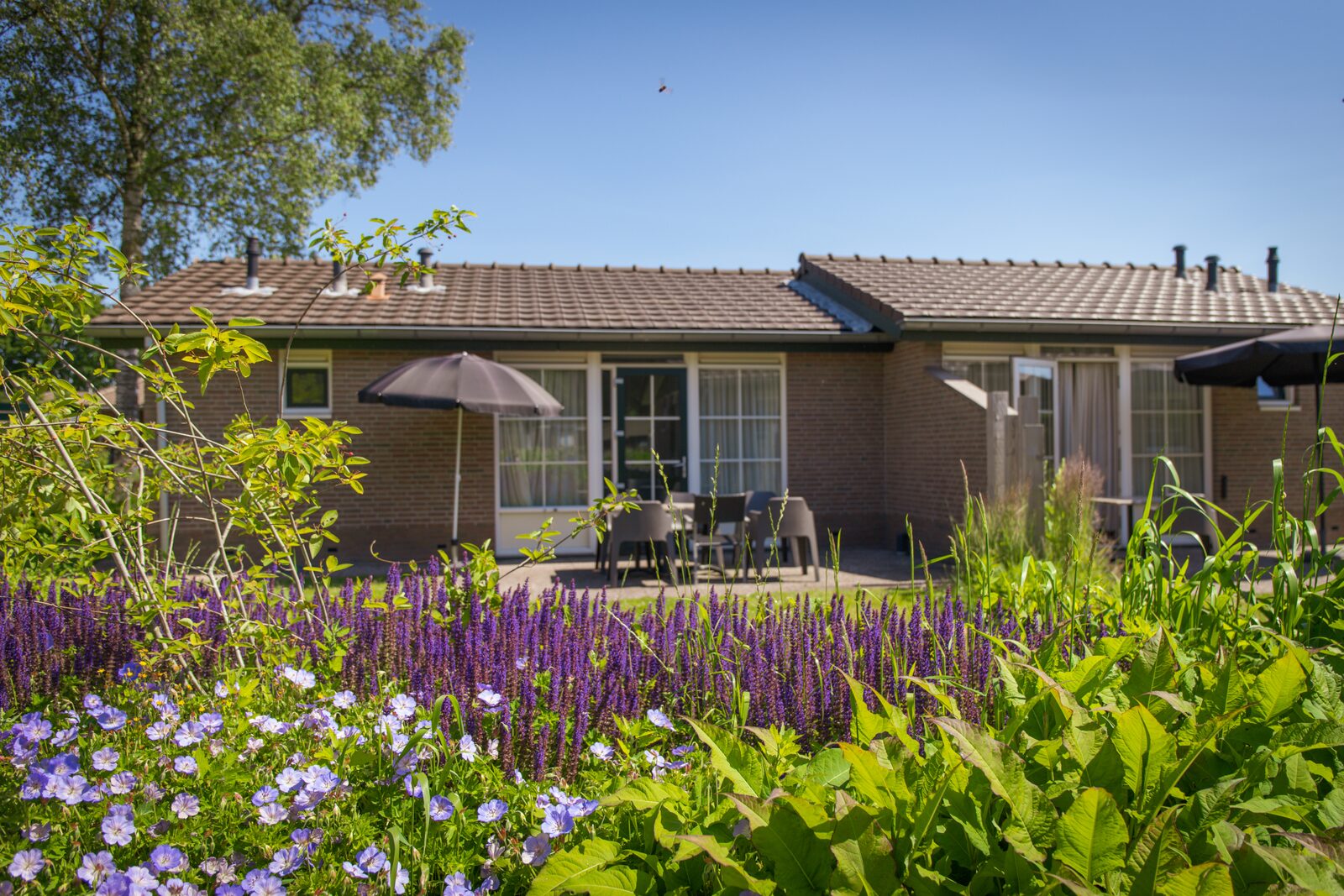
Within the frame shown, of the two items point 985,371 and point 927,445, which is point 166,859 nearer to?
point 927,445

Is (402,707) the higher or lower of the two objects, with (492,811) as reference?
higher

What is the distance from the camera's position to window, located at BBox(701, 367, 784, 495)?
1228cm

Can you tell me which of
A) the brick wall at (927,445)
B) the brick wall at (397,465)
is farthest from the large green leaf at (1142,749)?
the brick wall at (397,465)

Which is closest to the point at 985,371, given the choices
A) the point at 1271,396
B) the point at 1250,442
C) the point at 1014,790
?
the point at 1250,442

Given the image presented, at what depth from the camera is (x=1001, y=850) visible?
58.8 inches

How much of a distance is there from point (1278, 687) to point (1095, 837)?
667 mm

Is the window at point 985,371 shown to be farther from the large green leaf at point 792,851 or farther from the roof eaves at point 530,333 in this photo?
the large green leaf at point 792,851

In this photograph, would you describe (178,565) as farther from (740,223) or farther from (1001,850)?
(740,223)

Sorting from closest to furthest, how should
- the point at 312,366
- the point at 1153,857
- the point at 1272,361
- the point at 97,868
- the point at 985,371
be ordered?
the point at 1153,857 → the point at 97,868 → the point at 1272,361 → the point at 312,366 → the point at 985,371

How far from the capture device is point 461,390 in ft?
30.2

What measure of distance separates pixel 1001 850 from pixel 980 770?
0.41 feet

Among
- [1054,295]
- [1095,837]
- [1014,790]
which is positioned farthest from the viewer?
[1054,295]

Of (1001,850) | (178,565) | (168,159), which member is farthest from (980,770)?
(168,159)

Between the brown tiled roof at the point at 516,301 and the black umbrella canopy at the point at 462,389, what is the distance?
1505 millimetres
